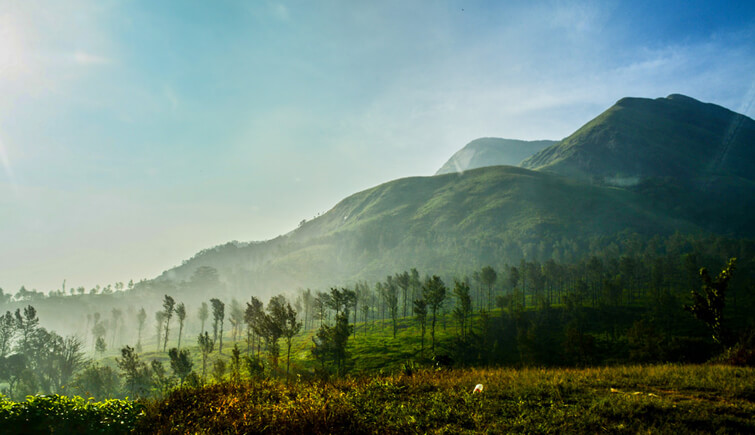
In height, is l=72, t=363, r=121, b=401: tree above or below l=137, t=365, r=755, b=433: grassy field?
below

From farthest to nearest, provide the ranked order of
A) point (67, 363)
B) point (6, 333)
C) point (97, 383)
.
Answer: point (6, 333) → point (67, 363) → point (97, 383)

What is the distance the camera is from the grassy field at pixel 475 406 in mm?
10750

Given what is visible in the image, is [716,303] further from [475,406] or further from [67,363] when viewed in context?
[67,363]

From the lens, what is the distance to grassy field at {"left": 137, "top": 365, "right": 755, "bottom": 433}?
1075 cm

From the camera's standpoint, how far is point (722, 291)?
29469 mm

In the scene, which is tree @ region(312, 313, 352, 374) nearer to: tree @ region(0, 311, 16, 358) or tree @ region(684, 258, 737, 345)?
tree @ region(684, 258, 737, 345)

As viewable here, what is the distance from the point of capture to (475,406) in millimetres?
12625

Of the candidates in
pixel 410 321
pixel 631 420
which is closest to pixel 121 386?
pixel 410 321

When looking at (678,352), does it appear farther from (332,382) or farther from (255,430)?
(255,430)

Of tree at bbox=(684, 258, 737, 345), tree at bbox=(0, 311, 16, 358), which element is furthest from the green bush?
tree at bbox=(0, 311, 16, 358)

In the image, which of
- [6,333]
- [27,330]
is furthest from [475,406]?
[6,333]

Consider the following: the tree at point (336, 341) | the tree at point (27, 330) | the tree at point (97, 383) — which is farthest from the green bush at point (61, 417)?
the tree at point (27, 330)

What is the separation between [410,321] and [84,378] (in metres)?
104

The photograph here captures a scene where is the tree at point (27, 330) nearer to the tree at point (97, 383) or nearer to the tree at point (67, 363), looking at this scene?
the tree at point (67, 363)
